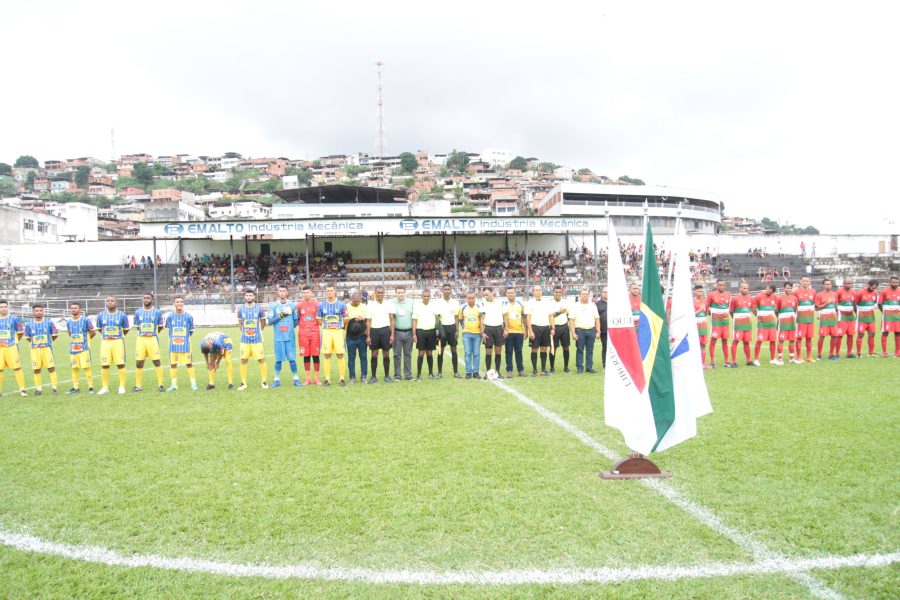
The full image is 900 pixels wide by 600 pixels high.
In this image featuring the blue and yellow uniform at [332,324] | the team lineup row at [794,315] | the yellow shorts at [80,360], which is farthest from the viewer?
the team lineup row at [794,315]

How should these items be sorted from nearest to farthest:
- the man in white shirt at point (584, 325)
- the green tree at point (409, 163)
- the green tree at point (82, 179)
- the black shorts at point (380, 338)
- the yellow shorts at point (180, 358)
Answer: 1. the yellow shorts at point (180, 358)
2. the black shorts at point (380, 338)
3. the man in white shirt at point (584, 325)
4. the green tree at point (82, 179)
5. the green tree at point (409, 163)

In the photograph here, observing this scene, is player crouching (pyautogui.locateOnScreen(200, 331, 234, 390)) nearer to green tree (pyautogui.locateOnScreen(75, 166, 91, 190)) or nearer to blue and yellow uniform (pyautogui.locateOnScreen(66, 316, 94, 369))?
blue and yellow uniform (pyautogui.locateOnScreen(66, 316, 94, 369))

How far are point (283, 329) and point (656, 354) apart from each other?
24.4 ft

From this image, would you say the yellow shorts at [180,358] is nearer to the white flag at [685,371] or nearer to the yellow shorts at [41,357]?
the yellow shorts at [41,357]

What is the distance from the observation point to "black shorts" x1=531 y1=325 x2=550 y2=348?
11.1 m

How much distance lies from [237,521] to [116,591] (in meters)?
1.01

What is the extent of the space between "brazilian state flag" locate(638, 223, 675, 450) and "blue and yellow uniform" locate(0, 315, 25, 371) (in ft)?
35.7

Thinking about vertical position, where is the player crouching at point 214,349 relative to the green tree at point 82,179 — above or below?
below

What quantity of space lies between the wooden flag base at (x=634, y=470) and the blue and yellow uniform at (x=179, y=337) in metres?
8.03

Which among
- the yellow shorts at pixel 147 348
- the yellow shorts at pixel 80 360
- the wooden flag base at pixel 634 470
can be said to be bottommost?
the wooden flag base at pixel 634 470

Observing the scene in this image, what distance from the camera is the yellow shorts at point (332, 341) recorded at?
416 inches

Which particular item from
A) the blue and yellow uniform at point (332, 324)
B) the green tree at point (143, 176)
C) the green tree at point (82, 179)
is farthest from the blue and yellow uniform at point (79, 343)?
the green tree at point (82, 179)

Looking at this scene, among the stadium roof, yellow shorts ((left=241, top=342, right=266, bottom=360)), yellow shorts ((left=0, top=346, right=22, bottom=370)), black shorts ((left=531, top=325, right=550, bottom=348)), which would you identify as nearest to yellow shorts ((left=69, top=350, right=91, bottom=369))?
yellow shorts ((left=0, top=346, right=22, bottom=370))

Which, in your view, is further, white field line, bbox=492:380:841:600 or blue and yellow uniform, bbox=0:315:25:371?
blue and yellow uniform, bbox=0:315:25:371
